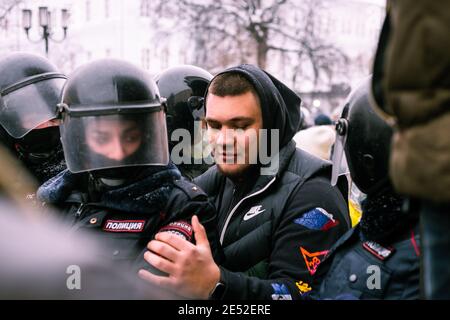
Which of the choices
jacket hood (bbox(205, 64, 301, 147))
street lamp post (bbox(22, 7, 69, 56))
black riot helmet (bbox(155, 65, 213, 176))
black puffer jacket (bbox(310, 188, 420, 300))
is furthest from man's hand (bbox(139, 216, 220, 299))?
street lamp post (bbox(22, 7, 69, 56))

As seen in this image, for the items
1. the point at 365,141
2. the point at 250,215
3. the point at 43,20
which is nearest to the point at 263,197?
the point at 250,215

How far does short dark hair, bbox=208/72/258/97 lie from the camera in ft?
9.53

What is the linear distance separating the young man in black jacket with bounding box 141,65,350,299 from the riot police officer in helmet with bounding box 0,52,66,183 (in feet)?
3.05

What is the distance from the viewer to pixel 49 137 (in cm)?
331

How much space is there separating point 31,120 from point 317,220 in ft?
5.61

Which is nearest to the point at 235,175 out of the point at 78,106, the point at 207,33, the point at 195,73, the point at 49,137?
the point at 78,106

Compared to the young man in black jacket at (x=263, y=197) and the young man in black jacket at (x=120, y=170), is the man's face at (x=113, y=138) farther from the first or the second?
the young man in black jacket at (x=263, y=197)

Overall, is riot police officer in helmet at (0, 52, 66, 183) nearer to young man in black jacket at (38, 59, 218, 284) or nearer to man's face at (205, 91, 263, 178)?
young man in black jacket at (38, 59, 218, 284)

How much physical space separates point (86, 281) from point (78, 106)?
1402 mm

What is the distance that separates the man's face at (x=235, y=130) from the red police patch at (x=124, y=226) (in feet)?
2.34

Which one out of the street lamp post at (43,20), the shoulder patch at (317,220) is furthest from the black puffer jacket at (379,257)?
the street lamp post at (43,20)

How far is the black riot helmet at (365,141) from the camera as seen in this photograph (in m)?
2.19

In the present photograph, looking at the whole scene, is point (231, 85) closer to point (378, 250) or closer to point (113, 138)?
point (113, 138)
